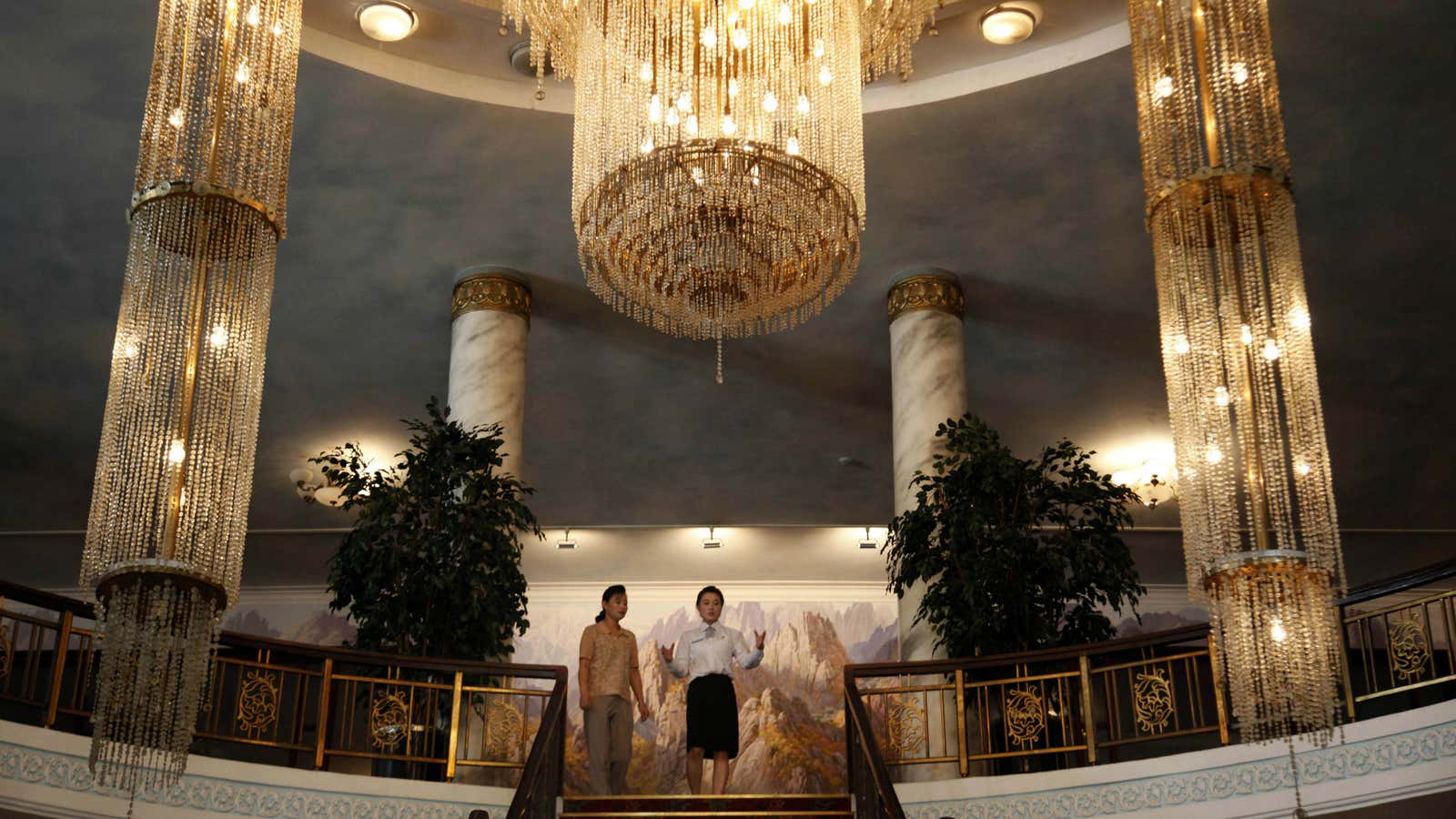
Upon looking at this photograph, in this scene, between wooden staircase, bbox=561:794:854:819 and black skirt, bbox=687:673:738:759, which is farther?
black skirt, bbox=687:673:738:759

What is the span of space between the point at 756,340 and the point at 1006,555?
4309mm

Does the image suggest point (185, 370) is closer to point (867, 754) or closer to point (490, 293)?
point (867, 754)

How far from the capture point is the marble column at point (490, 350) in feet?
42.4

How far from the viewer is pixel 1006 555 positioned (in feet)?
35.4

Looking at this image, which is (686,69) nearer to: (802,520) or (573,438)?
(573,438)

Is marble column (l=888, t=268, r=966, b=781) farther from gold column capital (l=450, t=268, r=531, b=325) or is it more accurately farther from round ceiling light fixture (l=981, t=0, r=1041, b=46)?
gold column capital (l=450, t=268, r=531, b=325)

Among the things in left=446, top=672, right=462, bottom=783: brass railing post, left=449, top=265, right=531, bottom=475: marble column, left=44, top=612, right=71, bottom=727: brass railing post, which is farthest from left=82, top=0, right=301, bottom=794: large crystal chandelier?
left=449, top=265, right=531, bottom=475: marble column

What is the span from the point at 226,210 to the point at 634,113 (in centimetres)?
213

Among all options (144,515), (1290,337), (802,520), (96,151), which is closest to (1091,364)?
(802,520)

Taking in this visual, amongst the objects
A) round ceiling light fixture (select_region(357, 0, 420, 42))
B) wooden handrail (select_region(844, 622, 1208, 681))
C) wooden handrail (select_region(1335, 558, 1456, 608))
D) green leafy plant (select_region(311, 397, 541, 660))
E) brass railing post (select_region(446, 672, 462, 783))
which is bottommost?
brass railing post (select_region(446, 672, 462, 783))

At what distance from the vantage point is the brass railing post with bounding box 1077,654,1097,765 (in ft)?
32.1

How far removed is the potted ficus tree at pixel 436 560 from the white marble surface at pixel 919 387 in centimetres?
301

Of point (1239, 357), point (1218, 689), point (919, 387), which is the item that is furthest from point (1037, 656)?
point (919, 387)

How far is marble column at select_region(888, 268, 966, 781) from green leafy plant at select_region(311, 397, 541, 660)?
285 centimetres
